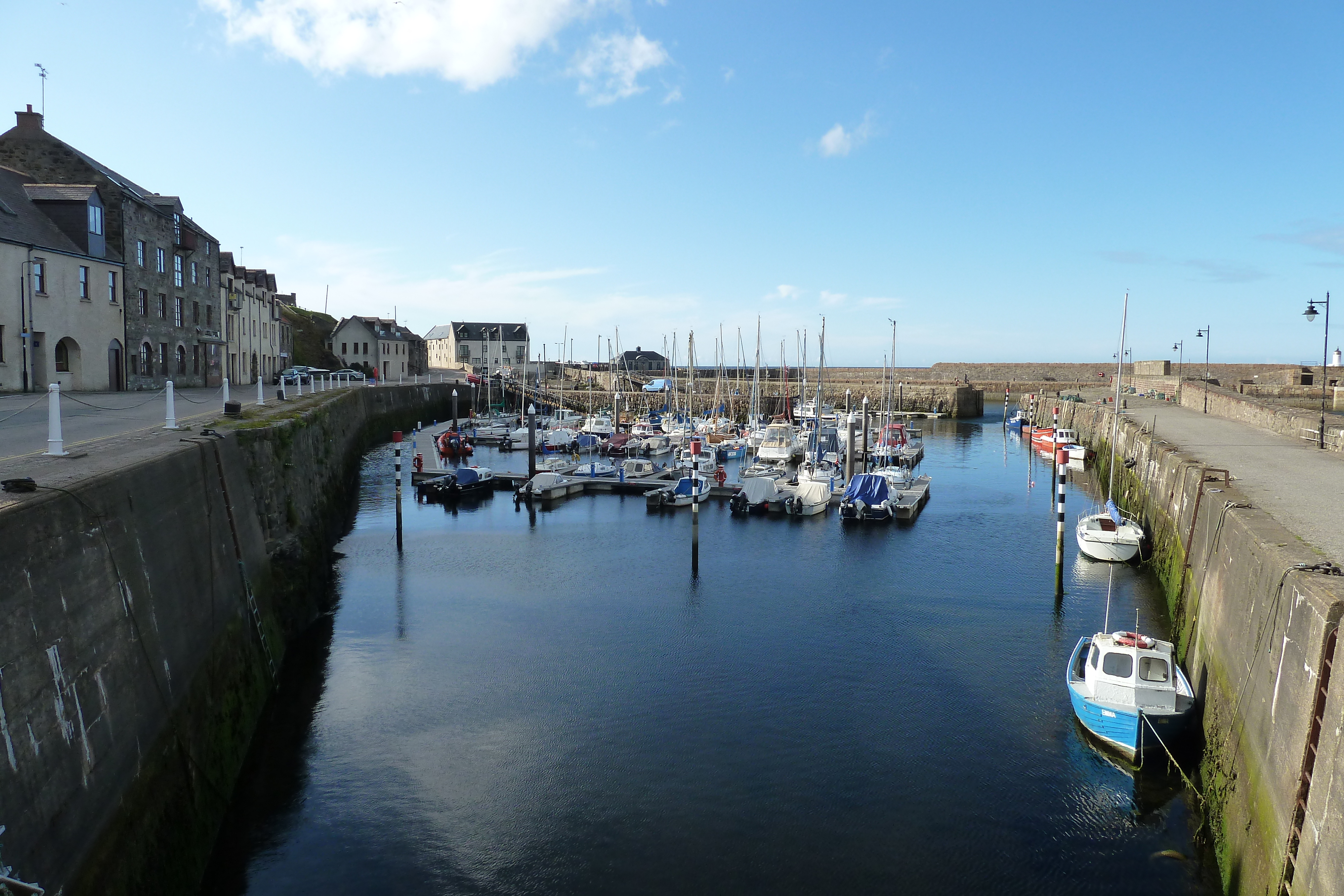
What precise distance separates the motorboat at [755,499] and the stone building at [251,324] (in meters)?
27.2

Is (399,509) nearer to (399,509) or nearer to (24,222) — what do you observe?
(399,509)

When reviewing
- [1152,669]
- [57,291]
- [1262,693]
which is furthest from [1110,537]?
[57,291]

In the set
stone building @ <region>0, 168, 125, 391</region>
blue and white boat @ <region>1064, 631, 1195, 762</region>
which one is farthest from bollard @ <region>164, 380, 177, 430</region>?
stone building @ <region>0, 168, 125, 391</region>

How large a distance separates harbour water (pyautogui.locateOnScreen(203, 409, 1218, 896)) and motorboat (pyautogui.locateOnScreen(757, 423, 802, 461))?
26605 millimetres

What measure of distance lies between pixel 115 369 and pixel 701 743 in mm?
37266

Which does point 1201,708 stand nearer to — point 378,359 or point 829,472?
point 829,472

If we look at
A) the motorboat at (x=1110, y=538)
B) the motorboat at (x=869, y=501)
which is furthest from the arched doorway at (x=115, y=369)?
the motorboat at (x=1110, y=538)

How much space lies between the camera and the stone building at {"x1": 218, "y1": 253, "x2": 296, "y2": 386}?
56.9 metres

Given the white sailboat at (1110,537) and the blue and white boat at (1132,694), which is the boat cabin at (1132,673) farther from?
the white sailboat at (1110,537)

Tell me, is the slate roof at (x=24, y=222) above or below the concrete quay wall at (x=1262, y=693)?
above

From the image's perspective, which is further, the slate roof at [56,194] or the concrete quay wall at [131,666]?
the slate roof at [56,194]

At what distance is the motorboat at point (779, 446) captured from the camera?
56.2 m

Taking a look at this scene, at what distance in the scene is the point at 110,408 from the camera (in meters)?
26.0

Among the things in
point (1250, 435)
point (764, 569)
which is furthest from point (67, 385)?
point (1250, 435)
